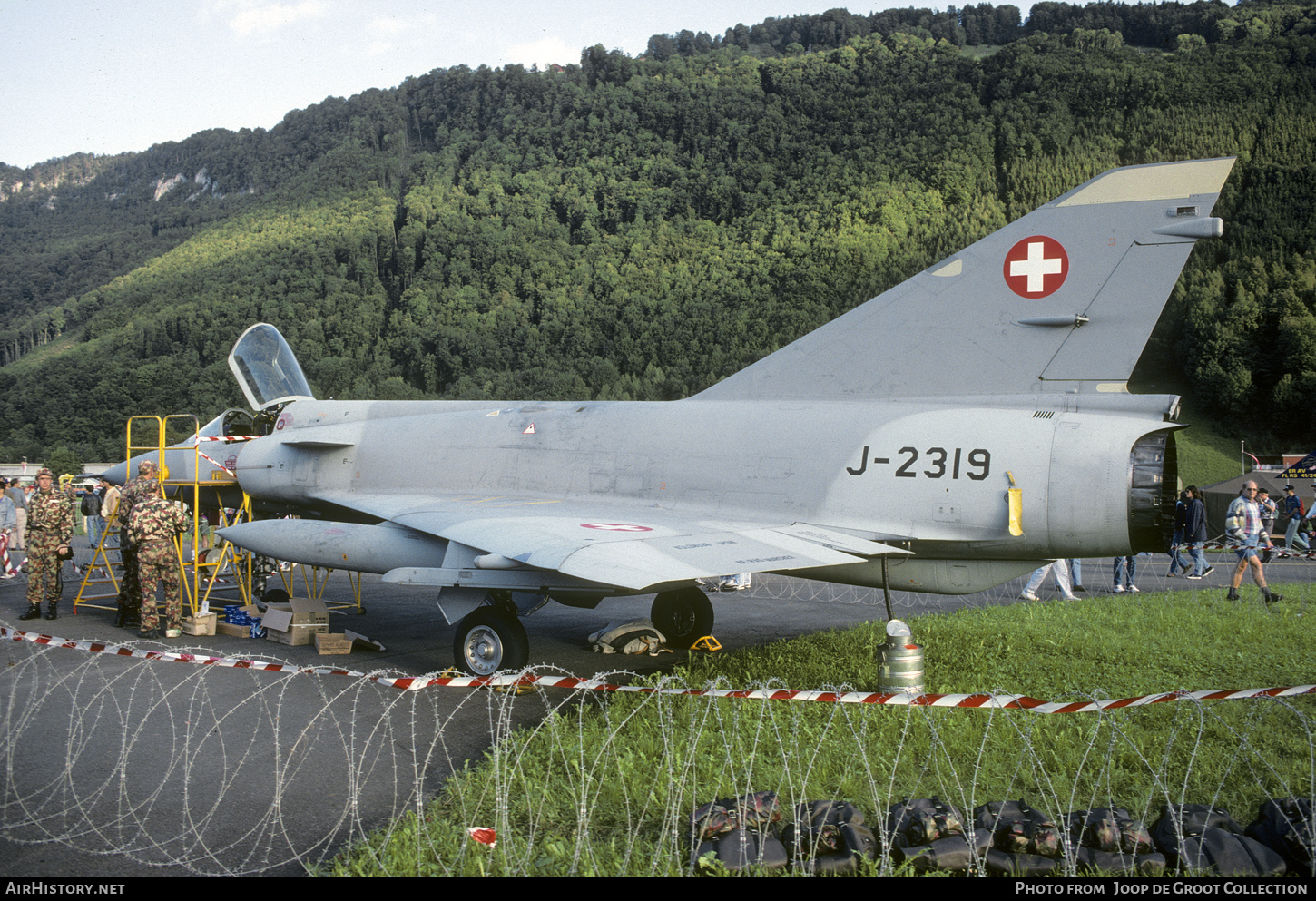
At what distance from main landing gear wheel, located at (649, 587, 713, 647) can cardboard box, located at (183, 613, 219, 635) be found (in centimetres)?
553

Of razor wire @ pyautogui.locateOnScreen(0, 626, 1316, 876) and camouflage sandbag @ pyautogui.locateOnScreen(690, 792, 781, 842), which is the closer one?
camouflage sandbag @ pyautogui.locateOnScreen(690, 792, 781, 842)

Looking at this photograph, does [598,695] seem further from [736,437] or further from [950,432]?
[950,432]

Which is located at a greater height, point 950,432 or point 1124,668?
point 950,432

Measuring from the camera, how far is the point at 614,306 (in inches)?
2990

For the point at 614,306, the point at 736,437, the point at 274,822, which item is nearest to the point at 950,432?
the point at 736,437

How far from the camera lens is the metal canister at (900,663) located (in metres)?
6.04

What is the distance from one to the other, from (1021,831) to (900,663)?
220cm

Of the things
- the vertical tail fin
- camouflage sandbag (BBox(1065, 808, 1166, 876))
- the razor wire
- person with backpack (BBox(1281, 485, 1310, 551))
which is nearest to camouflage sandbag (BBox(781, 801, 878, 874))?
the razor wire

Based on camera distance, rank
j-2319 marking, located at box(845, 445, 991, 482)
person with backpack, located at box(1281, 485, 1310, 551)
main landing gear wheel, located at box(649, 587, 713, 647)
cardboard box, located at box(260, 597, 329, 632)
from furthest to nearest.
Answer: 1. person with backpack, located at box(1281, 485, 1310, 551)
2. main landing gear wheel, located at box(649, 587, 713, 647)
3. cardboard box, located at box(260, 597, 329, 632)
4. j-2319 marking, located at box(845, 445, 991, 482)

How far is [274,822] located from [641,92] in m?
114

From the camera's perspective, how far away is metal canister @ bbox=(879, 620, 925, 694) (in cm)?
604

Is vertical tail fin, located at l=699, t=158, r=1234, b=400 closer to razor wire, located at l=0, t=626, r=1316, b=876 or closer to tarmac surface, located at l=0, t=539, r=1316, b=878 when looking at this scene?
razor wire, located at l=0, t=626, r=1316, b=876

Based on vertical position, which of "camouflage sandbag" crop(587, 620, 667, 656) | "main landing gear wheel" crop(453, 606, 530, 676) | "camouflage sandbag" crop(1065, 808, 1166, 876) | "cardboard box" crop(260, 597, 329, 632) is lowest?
"camouflage sandbag" crop(587, 620, 667, 656)

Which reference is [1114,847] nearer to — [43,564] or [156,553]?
[156,553]
